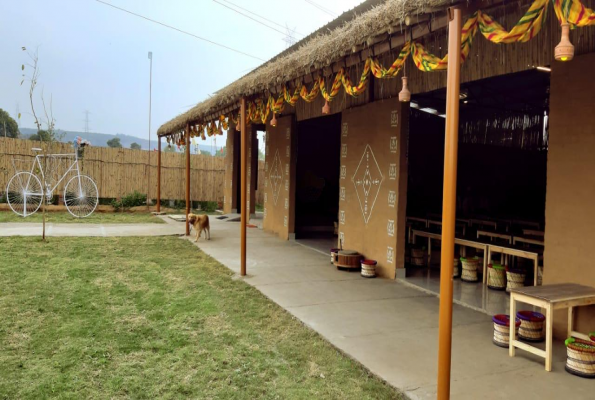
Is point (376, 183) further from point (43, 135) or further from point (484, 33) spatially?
point (43, 135)

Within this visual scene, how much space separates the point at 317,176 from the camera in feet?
35.5

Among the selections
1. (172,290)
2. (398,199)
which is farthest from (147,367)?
(398,199)

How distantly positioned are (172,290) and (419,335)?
2.71 meters

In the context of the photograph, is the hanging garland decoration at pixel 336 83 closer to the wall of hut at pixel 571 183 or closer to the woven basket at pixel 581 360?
the wall of hut at pixel 571 183

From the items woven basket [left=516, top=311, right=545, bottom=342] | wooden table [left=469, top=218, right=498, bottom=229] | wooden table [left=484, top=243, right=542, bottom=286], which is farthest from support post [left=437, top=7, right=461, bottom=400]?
wooden table [left=469, top=218, right=498, bottom=229]

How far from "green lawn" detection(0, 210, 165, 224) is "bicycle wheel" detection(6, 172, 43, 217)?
21cm

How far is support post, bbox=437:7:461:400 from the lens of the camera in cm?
230

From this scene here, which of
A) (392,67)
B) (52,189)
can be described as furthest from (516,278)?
(52,189)

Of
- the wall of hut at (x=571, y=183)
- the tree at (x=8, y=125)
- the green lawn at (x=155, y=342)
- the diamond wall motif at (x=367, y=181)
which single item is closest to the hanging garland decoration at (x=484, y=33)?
the wall of hut at (x=571, y=183)

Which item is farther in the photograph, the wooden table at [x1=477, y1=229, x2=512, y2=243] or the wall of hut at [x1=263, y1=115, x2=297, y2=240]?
the wall of hut at [x1=263, y1=115, x2=297, y2=240]

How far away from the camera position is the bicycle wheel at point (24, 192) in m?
11.1

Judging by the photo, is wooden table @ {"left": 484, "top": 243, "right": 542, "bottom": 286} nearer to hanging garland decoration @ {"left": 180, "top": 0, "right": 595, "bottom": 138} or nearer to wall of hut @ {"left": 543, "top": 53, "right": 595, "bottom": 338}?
wall of hut @ {"left": 543, "top": 53, "right": 595, "bottom": 338}

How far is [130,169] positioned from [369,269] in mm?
10326

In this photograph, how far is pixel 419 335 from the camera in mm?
3498
